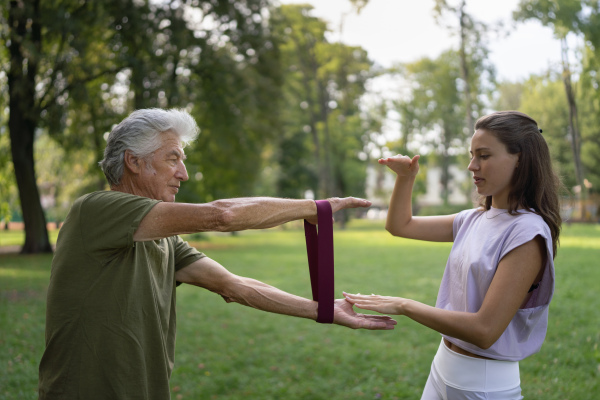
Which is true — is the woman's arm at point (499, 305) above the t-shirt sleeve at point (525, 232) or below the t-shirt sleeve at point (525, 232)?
below

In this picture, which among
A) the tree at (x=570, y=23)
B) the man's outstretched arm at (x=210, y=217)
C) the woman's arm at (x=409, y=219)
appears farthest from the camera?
the tree at (x=570, y=23)

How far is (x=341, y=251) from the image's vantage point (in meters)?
22.2

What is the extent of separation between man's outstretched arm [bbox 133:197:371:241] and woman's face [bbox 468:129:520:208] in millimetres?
965

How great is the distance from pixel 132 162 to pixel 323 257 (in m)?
1.01

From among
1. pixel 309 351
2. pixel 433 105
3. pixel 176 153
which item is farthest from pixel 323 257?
pixel 433 105

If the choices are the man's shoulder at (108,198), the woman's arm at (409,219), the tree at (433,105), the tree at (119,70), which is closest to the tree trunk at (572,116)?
the woman's arm at (409,219)

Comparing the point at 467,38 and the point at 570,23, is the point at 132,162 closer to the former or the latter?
the point at 570,23

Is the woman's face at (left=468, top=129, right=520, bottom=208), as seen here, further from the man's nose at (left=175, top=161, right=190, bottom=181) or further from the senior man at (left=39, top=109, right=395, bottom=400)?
the man's nose at (left=175, top=161, right=190, bottom=181)

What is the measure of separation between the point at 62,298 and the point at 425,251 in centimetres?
1994

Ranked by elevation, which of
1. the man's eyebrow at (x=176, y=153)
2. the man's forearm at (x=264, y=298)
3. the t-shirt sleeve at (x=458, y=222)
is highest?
the man's eyebrow at (x=176, y=153)

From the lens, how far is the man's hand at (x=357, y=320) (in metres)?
2.72

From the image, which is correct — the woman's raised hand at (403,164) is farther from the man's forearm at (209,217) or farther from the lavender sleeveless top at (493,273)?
the man's forearm at (209,217)

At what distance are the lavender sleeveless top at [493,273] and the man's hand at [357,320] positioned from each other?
31 centimetres

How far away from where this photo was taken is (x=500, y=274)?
238cm
